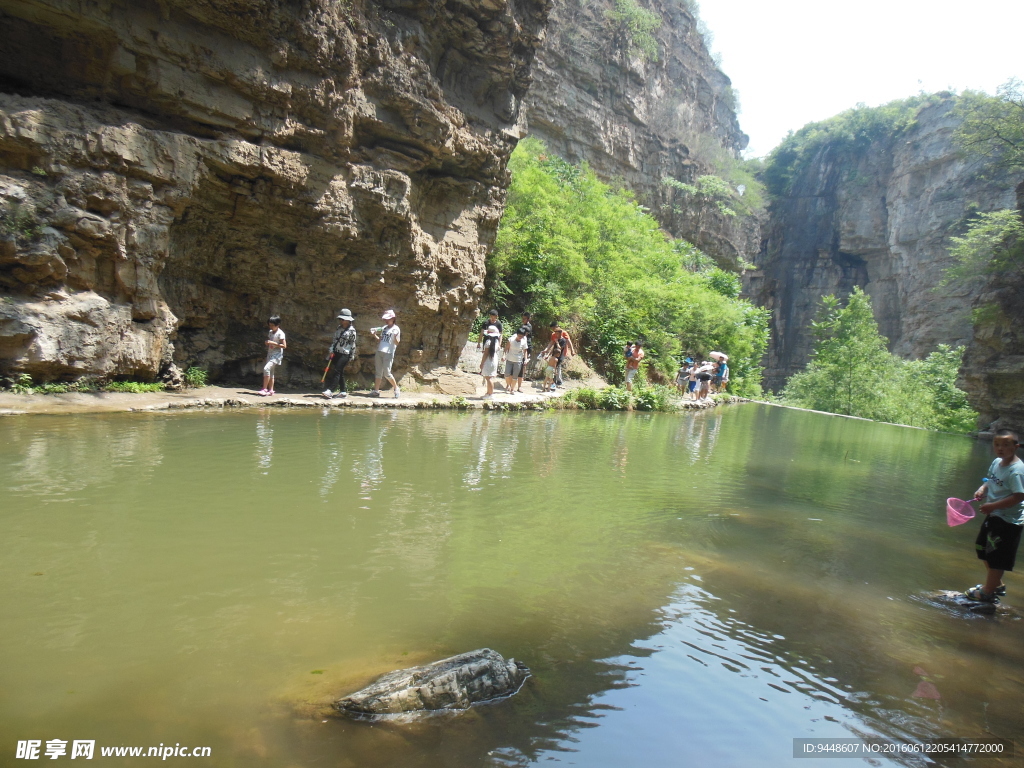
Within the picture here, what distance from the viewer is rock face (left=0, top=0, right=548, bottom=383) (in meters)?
10.1

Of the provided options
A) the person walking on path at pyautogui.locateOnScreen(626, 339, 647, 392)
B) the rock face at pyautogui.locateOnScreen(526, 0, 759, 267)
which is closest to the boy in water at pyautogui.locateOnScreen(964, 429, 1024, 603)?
the person walking on path at pyautogui.locateOnScreen(626, 339, 647, 392)

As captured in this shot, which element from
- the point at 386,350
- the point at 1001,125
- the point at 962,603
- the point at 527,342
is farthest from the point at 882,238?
the point at 962,603

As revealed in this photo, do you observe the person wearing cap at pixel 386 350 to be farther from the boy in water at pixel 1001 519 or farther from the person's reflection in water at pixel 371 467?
the boy in water at pixel 1001 519

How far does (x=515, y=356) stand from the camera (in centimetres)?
1588

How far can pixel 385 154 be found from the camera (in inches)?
578

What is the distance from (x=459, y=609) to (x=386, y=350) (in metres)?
10.6

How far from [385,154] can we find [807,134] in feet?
170

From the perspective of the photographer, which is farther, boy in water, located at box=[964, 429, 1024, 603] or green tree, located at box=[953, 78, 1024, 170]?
green tree, located at box=[953, 78, 1024, 170]

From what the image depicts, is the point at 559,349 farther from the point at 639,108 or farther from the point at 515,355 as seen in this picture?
the point at 639,108

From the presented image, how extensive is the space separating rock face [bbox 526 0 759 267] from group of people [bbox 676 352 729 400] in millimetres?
14656

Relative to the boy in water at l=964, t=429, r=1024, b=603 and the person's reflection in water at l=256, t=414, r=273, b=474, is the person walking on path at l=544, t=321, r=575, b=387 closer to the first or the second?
the person's reflection in water at l=256, t=414, r=273, b=474

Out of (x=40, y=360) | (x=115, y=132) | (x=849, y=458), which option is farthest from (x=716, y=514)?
(x=115, y=132)

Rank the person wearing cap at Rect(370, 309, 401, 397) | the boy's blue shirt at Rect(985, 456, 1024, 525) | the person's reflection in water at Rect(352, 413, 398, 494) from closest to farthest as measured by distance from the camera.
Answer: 1. the boy's blue shirt at Rect(985, 456, 1024, 525)
2. the person's reflection in water at Rect(352, 413, 398, 494)
3. the person wearing cap at Rect(370, 309, 401, 397)

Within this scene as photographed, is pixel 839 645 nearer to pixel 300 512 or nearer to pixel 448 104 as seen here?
pixel 300 512
